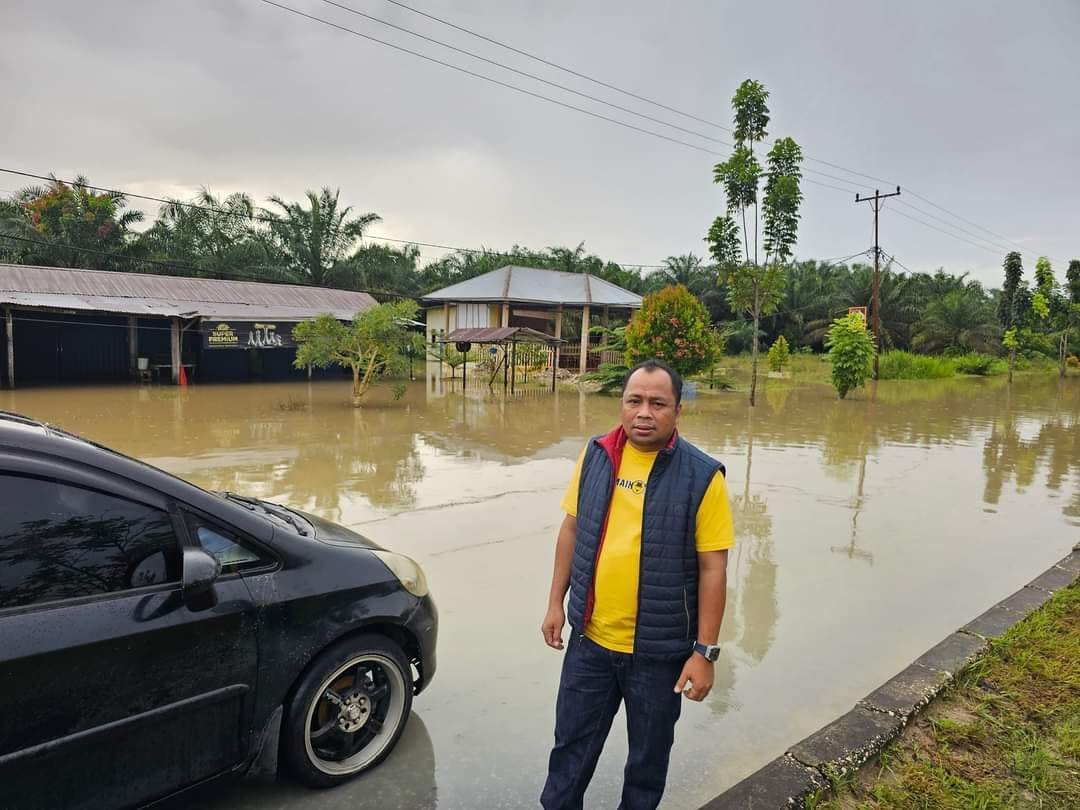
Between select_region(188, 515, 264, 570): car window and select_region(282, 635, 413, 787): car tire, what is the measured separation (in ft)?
1.54

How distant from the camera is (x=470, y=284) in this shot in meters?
29.1

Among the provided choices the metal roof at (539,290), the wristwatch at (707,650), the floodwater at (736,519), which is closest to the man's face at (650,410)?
the wristwatch at (707,650)

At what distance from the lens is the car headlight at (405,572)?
275 cm

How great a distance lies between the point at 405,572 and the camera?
281cm

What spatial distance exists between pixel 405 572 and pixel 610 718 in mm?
1059

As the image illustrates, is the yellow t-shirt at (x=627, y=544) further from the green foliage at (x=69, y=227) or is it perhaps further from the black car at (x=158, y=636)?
the green foliage at (x=69, y=227)

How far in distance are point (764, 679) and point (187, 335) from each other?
24.0m

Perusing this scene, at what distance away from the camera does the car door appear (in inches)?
70.8

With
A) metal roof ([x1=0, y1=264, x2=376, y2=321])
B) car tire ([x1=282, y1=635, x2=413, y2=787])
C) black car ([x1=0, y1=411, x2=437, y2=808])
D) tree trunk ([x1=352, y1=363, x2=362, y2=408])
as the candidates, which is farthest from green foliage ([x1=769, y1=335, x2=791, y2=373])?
black car ([x1=0, y1=411, x2=437, y2=808])

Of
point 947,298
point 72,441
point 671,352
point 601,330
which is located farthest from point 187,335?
point 947,298

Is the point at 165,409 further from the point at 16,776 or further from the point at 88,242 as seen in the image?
the point at 88,242

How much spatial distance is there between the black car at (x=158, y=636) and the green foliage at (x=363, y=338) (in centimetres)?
1277

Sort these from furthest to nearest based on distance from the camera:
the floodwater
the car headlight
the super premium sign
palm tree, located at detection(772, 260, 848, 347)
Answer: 1. palm tree, located at detection(772, 260, 848, 347)
2. the super premium sign
3. the floodwater
4. the car headlight

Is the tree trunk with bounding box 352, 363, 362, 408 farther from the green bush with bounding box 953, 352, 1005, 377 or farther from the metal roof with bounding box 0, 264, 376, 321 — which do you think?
the green bush with bounding box 953, 352, 1005, 377
